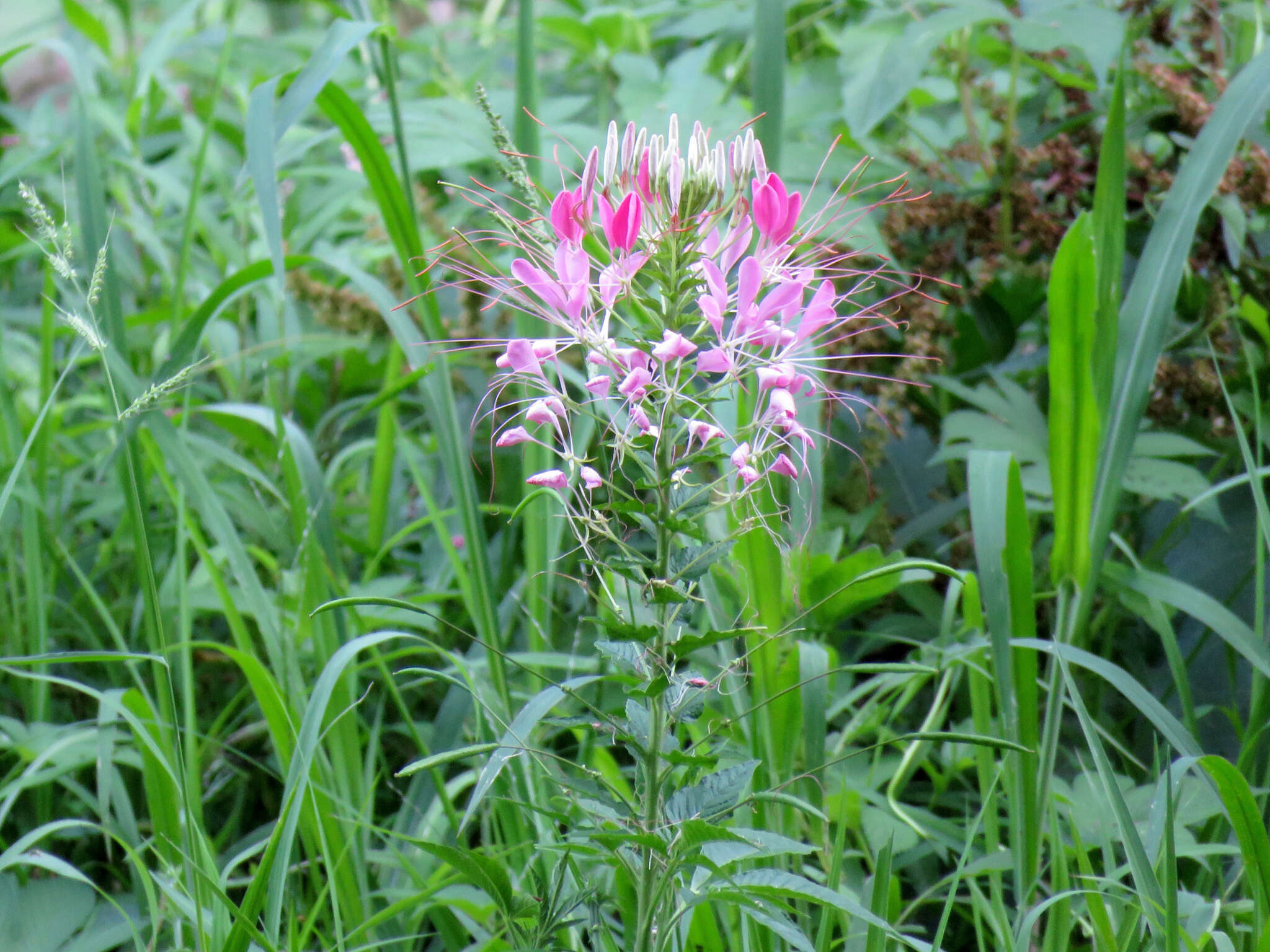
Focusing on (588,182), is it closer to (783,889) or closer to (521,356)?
(521,356)

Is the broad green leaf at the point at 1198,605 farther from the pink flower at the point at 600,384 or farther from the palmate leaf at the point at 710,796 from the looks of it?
the pink flower at the point at 600,384

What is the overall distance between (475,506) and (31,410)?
3.19 ft

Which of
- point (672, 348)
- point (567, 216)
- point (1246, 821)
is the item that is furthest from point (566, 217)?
point (1246, 821)

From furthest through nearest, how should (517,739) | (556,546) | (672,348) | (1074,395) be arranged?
1. (556,546)
2. (1074,395)
3. (517,739)
4. (672,348)

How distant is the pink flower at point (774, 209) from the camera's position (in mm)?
560

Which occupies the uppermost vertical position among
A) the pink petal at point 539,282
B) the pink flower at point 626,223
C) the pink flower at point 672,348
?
the pink flower at point 626,223

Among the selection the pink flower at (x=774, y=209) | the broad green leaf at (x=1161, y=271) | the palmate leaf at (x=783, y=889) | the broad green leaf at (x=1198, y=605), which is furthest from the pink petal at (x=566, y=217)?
the broad green leaf at (x=1198, y=605)

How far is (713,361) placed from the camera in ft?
1.87

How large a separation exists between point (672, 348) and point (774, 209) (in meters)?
0.11

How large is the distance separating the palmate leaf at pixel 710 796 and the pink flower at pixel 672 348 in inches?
9.6


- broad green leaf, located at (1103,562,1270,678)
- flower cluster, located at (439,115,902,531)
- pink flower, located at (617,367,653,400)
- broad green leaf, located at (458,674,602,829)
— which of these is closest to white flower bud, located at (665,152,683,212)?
flower cluster, located at (439,115,902,531)

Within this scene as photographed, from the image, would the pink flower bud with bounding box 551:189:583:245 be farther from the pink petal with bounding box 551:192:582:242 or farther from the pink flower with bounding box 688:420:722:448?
the pink flower with bounding box 688:420:722:448

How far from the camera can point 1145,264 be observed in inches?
33.5

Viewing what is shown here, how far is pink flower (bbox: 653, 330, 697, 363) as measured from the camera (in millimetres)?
524
